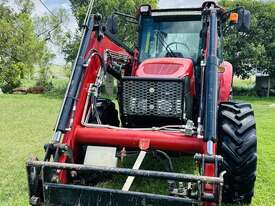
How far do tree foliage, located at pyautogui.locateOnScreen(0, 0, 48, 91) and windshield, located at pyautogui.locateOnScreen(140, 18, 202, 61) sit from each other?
828 inches

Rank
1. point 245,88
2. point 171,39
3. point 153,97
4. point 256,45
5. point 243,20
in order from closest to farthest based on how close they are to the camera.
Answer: point 153,97
point 243,20
point 171,39
point 256,45
point 245,88

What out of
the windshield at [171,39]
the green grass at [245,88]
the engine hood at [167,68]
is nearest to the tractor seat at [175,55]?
the windshield at [171,39]

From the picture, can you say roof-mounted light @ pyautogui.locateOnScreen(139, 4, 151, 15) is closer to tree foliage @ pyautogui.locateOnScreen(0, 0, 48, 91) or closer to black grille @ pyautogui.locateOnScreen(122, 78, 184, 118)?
black grille @ pyautogui.locateOnScreen(122, 78, 184, 118)

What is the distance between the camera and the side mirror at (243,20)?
5.37m

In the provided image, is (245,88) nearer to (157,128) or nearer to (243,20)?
(243,20)

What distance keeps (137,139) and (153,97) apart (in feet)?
2.12

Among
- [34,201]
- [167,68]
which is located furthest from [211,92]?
[34,201]

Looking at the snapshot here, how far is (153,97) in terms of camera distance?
4.80 metres

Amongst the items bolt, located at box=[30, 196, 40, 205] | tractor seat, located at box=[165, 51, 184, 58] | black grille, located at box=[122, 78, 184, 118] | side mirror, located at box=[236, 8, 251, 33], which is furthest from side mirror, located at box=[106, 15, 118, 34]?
bolt, located at box=[30, 196, 40, 205]

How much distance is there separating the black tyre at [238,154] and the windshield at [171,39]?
1395 mm

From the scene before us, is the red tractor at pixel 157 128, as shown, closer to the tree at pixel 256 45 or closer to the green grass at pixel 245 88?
the tree at pixel 256 45

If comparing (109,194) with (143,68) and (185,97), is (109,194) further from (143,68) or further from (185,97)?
(143,68)

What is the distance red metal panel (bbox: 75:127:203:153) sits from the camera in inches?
167

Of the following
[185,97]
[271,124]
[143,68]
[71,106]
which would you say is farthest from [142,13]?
[271,124]
